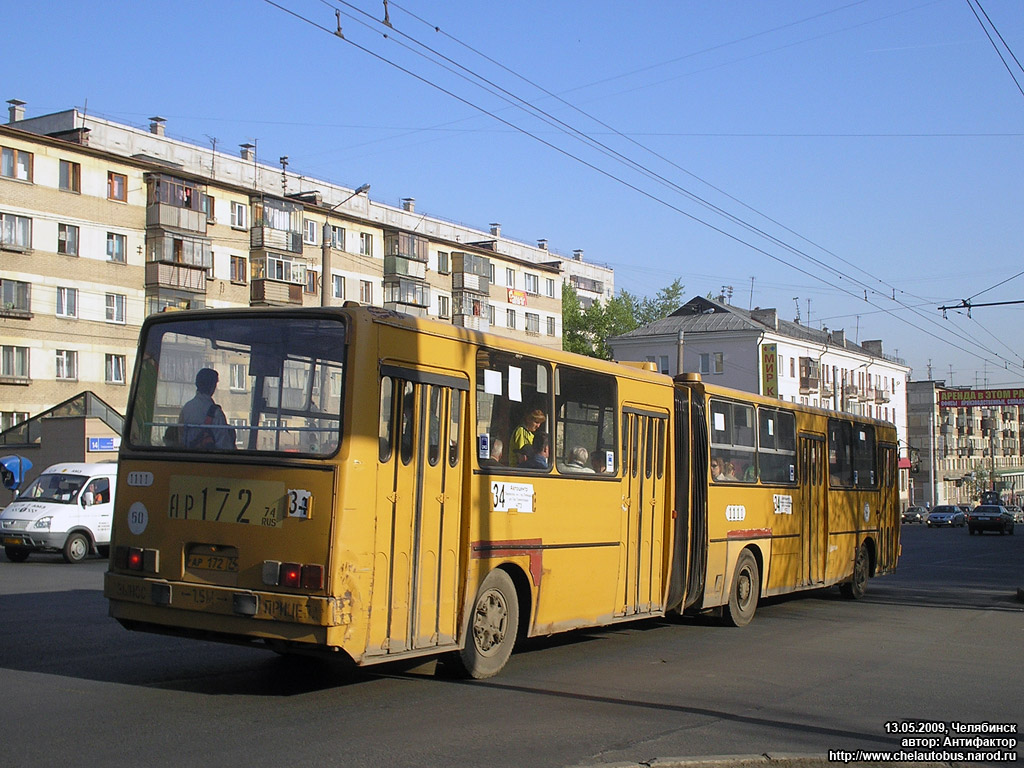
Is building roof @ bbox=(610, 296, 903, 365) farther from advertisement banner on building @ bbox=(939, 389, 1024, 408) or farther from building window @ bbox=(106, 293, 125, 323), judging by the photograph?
building window @ bbox=(106, 293, 125, 323)

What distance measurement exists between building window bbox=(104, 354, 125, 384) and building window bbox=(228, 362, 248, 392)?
4544 centimetres

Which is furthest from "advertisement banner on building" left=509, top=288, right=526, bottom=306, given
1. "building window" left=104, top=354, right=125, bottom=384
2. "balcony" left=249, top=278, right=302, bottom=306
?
"building window" left=104, top=354, right=125, bottom=384

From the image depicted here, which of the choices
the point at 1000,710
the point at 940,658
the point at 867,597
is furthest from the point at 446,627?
the point at 867,597

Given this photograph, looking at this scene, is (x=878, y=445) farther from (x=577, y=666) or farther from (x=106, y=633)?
(x=106, y=633)

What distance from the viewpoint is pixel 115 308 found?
168 ft

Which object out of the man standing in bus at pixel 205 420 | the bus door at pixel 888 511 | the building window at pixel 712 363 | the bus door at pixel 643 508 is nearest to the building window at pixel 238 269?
the building window at pixel 712 363

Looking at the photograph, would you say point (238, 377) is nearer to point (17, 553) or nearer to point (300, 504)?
point (300, 504)

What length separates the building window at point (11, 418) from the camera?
157 feet

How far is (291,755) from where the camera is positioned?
6.62 meters

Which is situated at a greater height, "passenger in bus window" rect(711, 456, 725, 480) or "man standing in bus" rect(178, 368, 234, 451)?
"man standing in bus" rect(178, 368, 234, 451)

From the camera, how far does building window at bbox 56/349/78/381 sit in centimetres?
4938

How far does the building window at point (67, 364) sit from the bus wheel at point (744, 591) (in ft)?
136

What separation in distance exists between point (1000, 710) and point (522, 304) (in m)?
69.5

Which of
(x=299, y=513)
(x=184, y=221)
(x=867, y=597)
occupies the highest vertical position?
(x=184, y=221)
